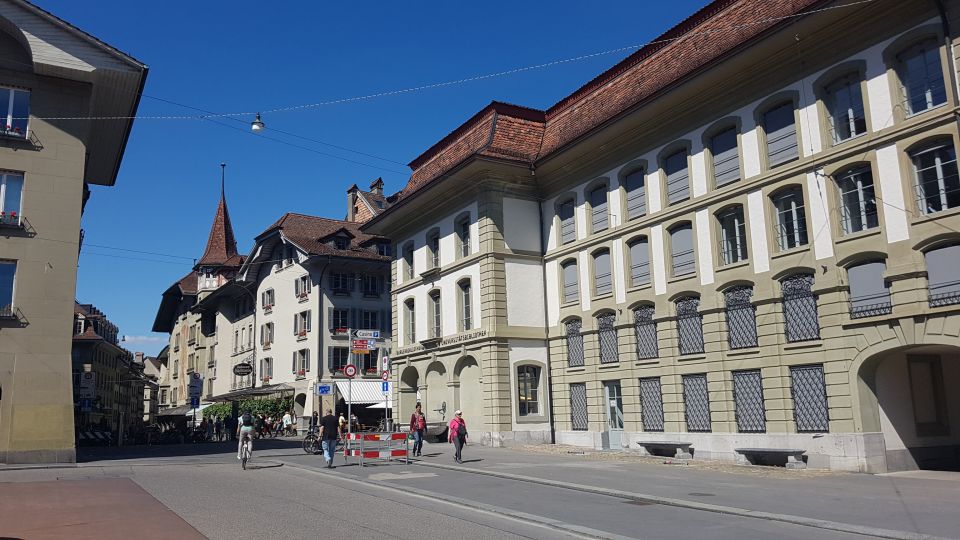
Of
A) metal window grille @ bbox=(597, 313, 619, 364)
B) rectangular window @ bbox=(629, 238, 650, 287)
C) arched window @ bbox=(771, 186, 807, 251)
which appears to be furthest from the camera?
metal window grille @ bbox=(597, 313, 619, 364)

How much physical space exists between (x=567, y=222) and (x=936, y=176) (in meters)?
14.6

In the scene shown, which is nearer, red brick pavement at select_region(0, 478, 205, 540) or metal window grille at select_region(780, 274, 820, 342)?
red brick pavement at select_region(0, 478, 205, 540)

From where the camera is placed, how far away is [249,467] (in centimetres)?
2248

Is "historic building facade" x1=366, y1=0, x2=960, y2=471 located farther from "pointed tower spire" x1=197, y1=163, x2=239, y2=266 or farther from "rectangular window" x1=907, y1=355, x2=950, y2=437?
"pointed tower spire" x1=197, y1=163, x2=239, y2=266

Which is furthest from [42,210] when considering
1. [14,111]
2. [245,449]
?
[245,449]

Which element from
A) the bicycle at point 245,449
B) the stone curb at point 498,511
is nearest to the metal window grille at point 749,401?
the stone curb at point 498,511

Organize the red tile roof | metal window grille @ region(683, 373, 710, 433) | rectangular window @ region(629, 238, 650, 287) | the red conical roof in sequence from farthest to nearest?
the red conical roof < rectangular window @ region(629, 238, 650, 287) < metal window grille @ region(683, 373, 710, 433) < the red tile roof

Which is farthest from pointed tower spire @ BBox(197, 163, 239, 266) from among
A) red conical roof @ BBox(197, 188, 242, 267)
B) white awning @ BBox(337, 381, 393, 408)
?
white awning @ BBox(337, 381, 393, 408)

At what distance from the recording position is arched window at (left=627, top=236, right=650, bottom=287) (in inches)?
1021

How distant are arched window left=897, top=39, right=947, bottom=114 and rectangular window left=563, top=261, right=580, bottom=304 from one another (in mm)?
13676

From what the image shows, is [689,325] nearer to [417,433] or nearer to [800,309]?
[800,309]

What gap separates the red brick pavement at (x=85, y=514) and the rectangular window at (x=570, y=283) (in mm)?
17245

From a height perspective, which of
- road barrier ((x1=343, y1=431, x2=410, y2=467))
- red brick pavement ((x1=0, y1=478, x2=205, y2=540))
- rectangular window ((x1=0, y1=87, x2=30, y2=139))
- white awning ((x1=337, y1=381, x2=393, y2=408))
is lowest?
red brick pavement ((x1=0, y1=478, x2=205, y2=540))

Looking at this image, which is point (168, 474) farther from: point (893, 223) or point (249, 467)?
point (893, 223)
